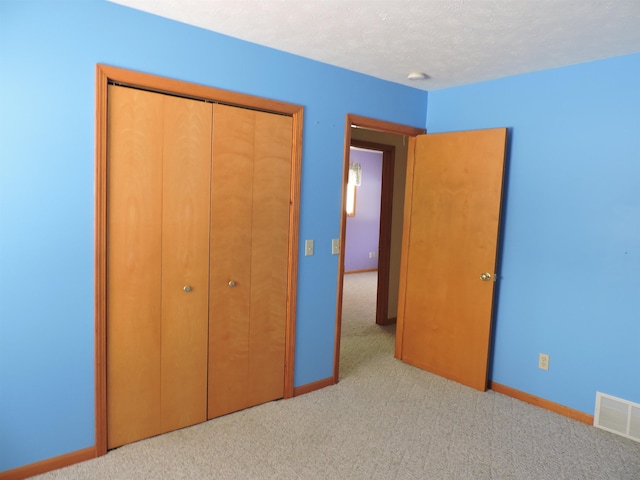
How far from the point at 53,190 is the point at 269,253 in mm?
1244

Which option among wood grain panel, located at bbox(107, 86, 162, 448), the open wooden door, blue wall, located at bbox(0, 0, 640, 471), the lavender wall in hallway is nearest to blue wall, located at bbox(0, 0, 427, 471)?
blue wall, located at bbox(0, 0, 640, 471)

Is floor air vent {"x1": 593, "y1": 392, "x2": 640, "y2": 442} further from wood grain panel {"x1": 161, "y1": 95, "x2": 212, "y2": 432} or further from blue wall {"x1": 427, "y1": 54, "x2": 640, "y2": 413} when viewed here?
wood grain panel {"x1": 161, "y1": 95, "x2": 212, "y2": 432}

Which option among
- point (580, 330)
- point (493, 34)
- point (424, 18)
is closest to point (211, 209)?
point (424, 18)

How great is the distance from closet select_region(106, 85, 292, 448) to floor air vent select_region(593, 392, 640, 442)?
2028 millimetres

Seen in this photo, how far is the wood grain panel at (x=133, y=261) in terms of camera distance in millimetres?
2244

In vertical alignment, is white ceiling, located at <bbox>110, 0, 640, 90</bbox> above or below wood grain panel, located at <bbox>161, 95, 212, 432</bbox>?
above

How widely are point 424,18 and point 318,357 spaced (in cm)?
224

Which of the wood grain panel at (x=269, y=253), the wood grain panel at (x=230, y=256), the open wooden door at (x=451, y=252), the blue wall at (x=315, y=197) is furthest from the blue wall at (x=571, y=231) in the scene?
the wood grain panel at (x=230, y=256)

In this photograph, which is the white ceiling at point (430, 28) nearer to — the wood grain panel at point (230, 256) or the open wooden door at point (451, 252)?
the wood grain panel at point (230, 256)

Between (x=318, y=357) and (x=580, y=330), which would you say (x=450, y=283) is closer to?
(x=580, y=330)

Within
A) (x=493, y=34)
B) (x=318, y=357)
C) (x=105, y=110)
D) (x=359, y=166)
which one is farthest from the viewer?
(x=359, y=166)

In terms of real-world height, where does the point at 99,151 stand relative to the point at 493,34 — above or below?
below

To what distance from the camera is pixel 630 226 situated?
2645mm

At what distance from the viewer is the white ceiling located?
6.73ft
